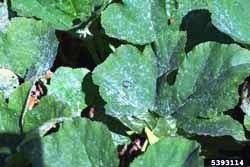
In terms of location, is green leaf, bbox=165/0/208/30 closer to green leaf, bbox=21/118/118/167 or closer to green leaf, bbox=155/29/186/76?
green leaf, bbox=155/29/186/76

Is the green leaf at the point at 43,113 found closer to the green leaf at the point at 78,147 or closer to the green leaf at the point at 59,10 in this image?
the green leaf at the point at 78,147

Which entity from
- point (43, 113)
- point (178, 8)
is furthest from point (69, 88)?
point (178, 8)

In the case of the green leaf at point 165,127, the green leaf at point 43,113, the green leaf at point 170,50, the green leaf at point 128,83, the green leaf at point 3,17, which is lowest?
the green leaf at point 165,127

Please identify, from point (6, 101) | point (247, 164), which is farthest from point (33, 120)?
point (247, 164)

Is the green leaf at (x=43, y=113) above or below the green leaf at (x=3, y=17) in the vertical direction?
below

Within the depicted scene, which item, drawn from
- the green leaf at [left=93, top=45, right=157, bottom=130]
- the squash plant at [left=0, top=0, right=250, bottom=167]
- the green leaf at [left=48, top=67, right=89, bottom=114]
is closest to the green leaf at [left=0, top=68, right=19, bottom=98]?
the squash plant at [left=0, top=0, right=250, bottom=167]

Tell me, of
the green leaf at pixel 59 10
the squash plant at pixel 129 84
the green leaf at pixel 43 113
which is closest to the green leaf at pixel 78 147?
the squash plant at pixel 129 84

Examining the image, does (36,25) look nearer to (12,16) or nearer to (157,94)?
(12,16)
